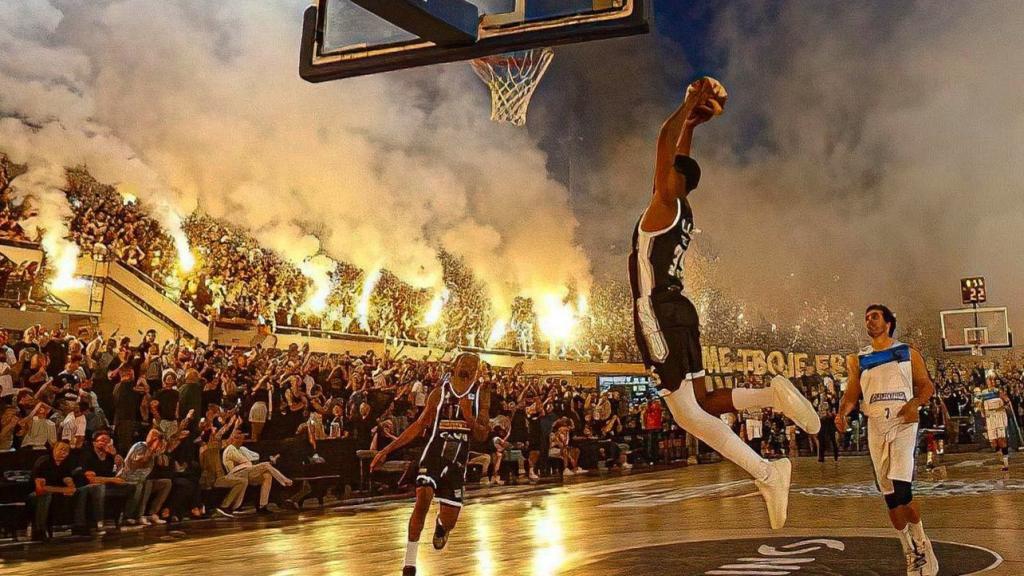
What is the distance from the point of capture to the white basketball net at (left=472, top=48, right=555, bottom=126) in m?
14.0

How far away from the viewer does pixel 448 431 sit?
18.6 ft

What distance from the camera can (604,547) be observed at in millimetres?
6453

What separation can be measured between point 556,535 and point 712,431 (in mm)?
3842

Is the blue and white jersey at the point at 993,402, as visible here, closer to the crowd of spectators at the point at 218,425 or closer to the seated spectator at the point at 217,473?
the crowd of spectators at the point at 218,425

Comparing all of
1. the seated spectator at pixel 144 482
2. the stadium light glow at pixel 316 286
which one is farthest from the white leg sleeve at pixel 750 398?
the stadium light glow at pixel 316 286

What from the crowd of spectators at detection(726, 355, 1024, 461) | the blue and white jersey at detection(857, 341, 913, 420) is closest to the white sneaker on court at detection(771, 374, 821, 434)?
the blue and white jersey at detection(857, 341, 913, 420)

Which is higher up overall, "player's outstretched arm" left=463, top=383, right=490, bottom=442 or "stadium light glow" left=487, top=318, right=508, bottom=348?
"stadium light glow" left=487, top=318, right=508, bottom=348

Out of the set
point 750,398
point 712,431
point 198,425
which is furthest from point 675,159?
point 198,425

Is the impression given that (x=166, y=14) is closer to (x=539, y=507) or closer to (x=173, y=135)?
(x=173, y=135)

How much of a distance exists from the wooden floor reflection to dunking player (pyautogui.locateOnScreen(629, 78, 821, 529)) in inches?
57.8

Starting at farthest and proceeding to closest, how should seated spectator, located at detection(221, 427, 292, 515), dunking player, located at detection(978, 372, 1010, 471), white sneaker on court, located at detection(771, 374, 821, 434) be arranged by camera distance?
dunking player, located at detection(978, 372, 1010, 471)
seated spectator, located at detection(221, 427, 292, 515)
white sneaker on court, located at detection(771, 374, 821, 434)

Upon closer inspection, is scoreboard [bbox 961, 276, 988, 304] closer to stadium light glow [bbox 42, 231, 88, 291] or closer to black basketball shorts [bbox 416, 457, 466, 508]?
stadium light glow [bbox 42, 231, 88, 291]

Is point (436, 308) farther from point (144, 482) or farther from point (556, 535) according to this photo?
point (556, 535)

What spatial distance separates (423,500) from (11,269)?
1165cm
